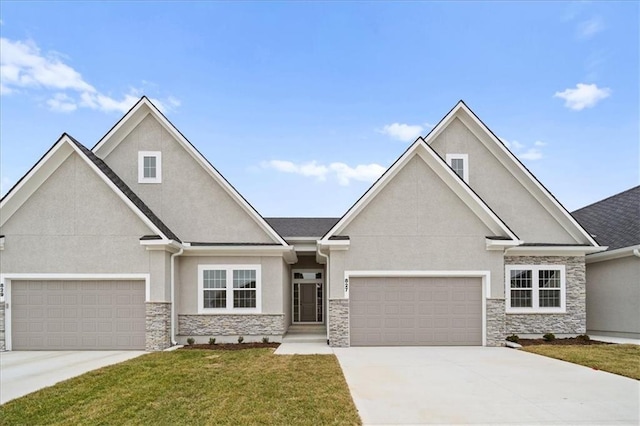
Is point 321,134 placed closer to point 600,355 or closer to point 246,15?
point 246,15

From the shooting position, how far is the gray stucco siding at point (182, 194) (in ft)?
50.0

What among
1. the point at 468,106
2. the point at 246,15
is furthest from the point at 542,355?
the point at 246,15

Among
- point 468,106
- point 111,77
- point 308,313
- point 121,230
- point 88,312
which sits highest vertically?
point 111,77

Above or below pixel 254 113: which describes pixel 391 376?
below

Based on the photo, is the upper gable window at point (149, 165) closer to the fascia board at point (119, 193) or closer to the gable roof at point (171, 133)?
the gable roof at point (171, 133)

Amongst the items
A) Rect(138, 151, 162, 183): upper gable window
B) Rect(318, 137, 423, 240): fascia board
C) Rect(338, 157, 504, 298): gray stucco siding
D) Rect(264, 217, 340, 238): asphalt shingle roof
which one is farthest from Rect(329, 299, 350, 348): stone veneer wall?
Rect(138, 151, 162, 183): upper gable window

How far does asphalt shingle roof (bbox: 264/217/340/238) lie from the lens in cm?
1856

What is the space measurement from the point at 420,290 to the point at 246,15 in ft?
45.3

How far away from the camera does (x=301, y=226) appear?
2023cm

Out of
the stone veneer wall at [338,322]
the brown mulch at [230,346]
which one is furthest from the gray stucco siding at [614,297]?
the brown mulch at [230,346]

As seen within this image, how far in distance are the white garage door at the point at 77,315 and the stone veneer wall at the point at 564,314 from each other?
1291 cm

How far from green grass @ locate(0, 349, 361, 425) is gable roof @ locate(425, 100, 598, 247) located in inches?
414

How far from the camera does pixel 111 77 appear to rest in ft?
59.4

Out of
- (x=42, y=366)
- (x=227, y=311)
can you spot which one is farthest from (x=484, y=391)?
(x=42, y=366)
